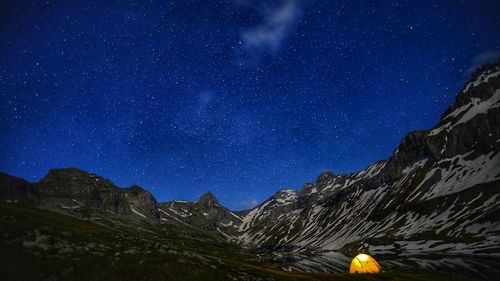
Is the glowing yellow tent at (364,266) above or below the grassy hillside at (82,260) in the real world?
above

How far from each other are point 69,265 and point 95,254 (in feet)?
13.0

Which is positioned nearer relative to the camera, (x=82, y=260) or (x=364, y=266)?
(x=82, y=260)

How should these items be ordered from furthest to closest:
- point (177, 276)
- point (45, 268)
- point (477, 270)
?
point (477, 270)
point (177, 276)
point (45, 268)

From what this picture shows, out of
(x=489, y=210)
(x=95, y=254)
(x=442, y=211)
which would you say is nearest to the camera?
(x=95, y=254)

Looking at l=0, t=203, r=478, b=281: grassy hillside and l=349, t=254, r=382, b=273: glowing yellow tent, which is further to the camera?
l=349, t=254, r=382, b=273: glowing yellow tent

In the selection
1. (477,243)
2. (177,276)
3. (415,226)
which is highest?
(415,226)

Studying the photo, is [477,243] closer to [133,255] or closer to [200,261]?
[200,261]

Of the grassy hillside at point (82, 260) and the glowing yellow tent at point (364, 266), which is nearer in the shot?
the grassy hillside at point (82, 260)

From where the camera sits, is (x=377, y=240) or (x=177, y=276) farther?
(x=377, y=240)

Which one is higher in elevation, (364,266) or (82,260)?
(364,266)

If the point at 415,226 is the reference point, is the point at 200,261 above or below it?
below

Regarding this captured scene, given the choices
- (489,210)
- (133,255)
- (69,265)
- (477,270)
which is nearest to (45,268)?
(69,265)

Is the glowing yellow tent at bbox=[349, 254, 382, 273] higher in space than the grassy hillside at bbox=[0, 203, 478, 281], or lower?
higher

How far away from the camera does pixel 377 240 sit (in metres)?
189
